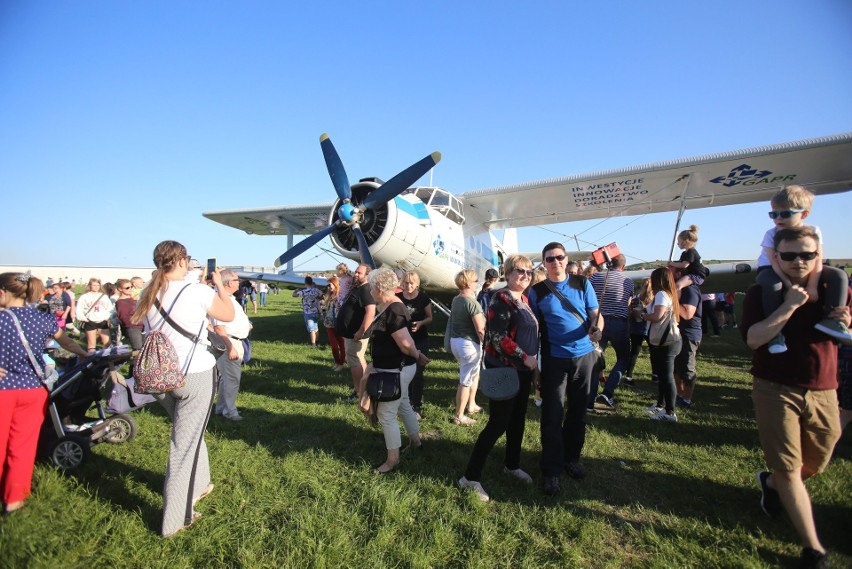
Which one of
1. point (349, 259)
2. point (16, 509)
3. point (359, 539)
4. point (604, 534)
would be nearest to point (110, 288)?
point (349, 259)

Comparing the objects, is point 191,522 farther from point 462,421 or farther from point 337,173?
point 337,173

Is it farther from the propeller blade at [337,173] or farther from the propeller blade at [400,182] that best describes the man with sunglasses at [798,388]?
the propeller blade at [337,173]

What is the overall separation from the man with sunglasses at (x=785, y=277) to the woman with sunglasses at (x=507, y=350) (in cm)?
138

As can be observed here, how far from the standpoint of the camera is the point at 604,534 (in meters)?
2.39

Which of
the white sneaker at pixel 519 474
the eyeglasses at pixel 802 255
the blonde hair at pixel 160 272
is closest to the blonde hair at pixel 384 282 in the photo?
the blonde hair at pixel 160 272

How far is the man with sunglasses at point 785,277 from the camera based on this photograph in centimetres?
188

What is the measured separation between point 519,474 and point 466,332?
1.53 meters

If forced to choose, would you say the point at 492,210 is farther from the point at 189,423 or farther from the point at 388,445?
the point at 189,423

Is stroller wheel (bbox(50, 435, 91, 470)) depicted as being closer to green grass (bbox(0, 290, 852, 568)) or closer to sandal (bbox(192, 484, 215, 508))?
green grass (bbox(0, 290, 852, 568))

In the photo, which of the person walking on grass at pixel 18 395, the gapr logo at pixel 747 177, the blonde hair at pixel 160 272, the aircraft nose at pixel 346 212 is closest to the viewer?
the blonde hair at pixel 160 272

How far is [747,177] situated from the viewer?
853 centimetres

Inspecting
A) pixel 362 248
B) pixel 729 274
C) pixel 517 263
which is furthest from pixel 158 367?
pixel 729 274

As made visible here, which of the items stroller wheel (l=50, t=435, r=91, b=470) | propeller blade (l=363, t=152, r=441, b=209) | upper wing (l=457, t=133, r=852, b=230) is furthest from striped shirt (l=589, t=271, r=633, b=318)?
stroller wheel (l=50, t=435, r=91, b=470)

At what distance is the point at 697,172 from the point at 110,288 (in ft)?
45.8
